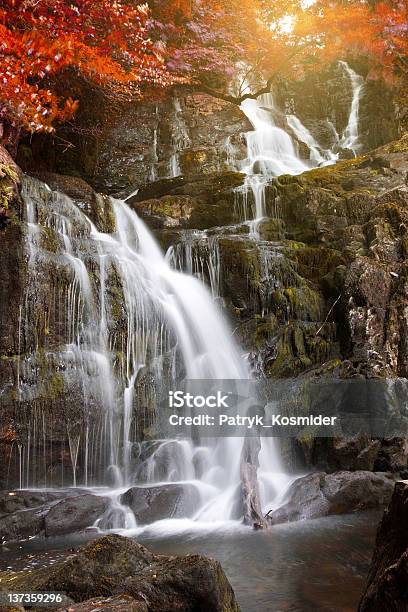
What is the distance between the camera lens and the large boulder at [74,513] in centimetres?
686

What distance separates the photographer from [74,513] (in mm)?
7094

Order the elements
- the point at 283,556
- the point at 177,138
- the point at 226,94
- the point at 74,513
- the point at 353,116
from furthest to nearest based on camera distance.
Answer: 1. the point at 353,116
2. the point at 226,94
3. the point at 177,138
4. the point at 74,513
5. the point at 283,556

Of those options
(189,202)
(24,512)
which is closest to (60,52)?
(189,202)

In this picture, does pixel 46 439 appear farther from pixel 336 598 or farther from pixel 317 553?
pixel 336 598

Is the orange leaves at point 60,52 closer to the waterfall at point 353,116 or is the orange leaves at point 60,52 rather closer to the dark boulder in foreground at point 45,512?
the waterfall at point 353,116

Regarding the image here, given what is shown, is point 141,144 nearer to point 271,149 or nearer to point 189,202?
point 271,149

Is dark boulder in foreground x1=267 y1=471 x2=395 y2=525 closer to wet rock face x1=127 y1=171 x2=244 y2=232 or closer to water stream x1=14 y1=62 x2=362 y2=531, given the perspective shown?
water stream x1=14 y1=62 x2=362 y2=531

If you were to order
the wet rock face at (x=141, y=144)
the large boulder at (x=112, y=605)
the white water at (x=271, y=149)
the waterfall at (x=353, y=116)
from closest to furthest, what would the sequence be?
the large boulder at (x=112, y=605) < the white water at (x=271, y=149) < the wet rock face at (x=141, y=144) < the waterfall at (x=353, y=116)

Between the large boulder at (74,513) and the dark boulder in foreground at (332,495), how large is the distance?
250cm

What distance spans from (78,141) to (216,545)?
1582 cm

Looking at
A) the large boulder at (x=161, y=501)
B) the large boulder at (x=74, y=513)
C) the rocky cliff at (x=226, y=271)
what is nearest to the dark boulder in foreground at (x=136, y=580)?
the large boulder at (x=74, y=513)

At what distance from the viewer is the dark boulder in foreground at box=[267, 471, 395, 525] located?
23.9ft

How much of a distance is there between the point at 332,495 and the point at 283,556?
2.14 metres

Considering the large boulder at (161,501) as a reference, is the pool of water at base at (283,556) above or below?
below
